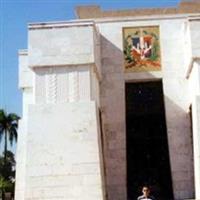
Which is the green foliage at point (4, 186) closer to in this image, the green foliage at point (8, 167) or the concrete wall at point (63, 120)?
the green foliage at point (8, 167)

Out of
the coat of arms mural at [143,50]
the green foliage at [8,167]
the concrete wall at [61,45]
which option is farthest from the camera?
the green foliage at [8,167]

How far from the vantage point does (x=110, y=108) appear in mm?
14320

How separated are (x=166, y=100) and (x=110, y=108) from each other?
173 cm

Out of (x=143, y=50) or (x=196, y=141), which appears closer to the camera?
(x=196, y=141)

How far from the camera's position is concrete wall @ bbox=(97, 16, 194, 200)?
534 inches

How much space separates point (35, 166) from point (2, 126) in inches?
899

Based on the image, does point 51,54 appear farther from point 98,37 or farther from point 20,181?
point 20,181

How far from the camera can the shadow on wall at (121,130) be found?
13.5 m

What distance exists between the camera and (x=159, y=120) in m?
14.6

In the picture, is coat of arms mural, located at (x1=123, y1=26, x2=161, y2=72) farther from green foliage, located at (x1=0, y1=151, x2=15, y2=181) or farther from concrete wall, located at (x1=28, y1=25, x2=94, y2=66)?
green foliage, located at (x1=0, y1=151, x2=15, y2=181)

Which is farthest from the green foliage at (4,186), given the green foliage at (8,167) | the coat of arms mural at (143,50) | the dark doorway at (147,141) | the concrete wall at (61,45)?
the concrete wall at (61,45)

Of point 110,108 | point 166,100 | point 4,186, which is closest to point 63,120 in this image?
point 110,108

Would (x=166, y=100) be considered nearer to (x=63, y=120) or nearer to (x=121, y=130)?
(x=121, y=130)

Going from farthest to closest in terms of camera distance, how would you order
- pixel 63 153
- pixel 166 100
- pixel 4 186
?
pixel 4 186 → pixel 166 100 → pixel 63 153
